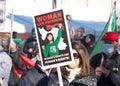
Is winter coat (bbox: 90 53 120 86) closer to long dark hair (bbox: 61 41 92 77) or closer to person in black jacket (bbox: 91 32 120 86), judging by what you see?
person in black jacket (bbox: 91 32 120 86)

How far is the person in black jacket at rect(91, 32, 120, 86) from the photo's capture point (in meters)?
5.36

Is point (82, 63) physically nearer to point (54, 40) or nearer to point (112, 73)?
point (54, 40)

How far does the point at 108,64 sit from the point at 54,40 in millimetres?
1147

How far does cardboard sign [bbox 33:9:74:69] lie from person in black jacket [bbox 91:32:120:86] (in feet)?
3.32

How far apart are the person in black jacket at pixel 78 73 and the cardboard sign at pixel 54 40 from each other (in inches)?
5.5

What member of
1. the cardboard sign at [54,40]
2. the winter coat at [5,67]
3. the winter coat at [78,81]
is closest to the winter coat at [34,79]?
the winter coat at [78,81]

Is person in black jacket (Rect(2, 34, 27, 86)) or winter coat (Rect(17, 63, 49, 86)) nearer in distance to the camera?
winter coat (Rect(17, 63, 49, 86))

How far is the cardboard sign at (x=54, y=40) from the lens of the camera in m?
4.48

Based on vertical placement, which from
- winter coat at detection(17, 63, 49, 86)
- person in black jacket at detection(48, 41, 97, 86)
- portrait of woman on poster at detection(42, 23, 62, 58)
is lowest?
winter coat at detection(17, 63, 49, 86)

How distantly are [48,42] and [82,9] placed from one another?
13103 millimetres

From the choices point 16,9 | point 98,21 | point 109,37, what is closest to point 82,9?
point 98,21

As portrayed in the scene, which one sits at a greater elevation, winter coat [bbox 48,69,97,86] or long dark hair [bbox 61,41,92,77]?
long dark hair [bbox 61,41,92,77]

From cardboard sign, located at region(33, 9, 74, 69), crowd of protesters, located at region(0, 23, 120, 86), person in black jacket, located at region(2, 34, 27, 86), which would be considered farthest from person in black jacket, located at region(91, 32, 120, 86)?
person in black jacket, located at region(2, 34, 27, 86)

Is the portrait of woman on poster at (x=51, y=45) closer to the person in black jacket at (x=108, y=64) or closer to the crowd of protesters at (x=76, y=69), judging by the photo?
the crowd of protesters at (x=76, y=69)
